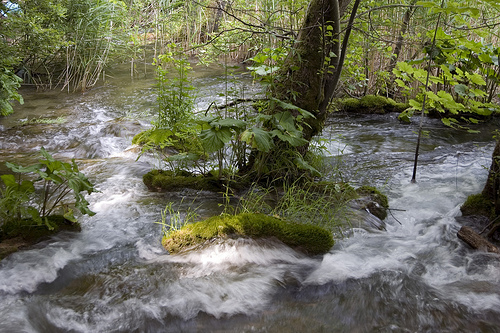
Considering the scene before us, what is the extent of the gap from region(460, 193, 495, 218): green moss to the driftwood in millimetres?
295

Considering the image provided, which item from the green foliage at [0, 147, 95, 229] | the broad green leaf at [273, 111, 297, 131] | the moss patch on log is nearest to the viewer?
the green foliage at [0, 147, 95, 229]

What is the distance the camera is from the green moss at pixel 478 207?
9.70 ft

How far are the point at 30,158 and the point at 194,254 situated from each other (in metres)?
3.33

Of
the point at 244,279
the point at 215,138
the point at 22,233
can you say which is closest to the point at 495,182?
the point at 244,279

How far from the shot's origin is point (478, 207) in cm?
305

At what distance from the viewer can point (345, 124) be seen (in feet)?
22.0

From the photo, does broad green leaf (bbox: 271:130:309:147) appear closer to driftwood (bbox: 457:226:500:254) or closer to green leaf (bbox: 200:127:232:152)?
green leaf (bbox: 200:127:232:152)

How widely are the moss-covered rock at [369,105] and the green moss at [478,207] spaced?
4397 mm

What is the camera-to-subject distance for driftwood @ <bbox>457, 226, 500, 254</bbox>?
255 cm

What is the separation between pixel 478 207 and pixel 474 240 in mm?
527

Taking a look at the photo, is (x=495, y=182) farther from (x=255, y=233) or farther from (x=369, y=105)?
(x=369, y=105)

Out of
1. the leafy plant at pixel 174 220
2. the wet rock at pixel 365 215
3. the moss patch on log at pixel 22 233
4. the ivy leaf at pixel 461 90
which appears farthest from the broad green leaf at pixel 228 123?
the ivy leaf at pixel 461 90

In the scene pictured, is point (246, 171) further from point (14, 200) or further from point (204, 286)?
point (14, 200)

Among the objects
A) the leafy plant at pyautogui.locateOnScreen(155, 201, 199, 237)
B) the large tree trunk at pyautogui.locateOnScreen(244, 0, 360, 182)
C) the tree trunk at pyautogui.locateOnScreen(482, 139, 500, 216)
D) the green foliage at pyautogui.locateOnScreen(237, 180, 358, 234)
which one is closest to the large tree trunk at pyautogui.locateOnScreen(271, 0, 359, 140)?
the large tree trunk at pyautogui.locateOnScreen(244, 0, 360, 182)
